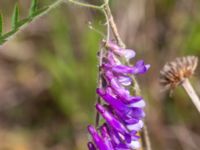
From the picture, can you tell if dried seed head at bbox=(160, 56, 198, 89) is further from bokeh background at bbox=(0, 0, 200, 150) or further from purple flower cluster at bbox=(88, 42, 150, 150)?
bokeh background at bbox=(0, 0, 200, 150)

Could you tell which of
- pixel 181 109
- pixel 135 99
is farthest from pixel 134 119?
pixel 181 109

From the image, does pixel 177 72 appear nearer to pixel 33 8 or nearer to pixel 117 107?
pixel 117 107

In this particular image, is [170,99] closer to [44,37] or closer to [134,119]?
[44,37]

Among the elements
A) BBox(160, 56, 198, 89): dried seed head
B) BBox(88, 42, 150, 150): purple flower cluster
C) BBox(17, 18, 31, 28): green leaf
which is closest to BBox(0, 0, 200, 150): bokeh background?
BBox(160, 56, 198, 89): dried seed head

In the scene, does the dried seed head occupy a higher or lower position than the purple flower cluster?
higher

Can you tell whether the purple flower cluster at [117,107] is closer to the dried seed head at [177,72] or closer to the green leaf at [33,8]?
the green leaf at [33,8]

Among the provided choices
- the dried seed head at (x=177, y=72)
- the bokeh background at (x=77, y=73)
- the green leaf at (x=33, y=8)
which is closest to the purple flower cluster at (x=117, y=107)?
the green leaf at (x=33, y=8)
